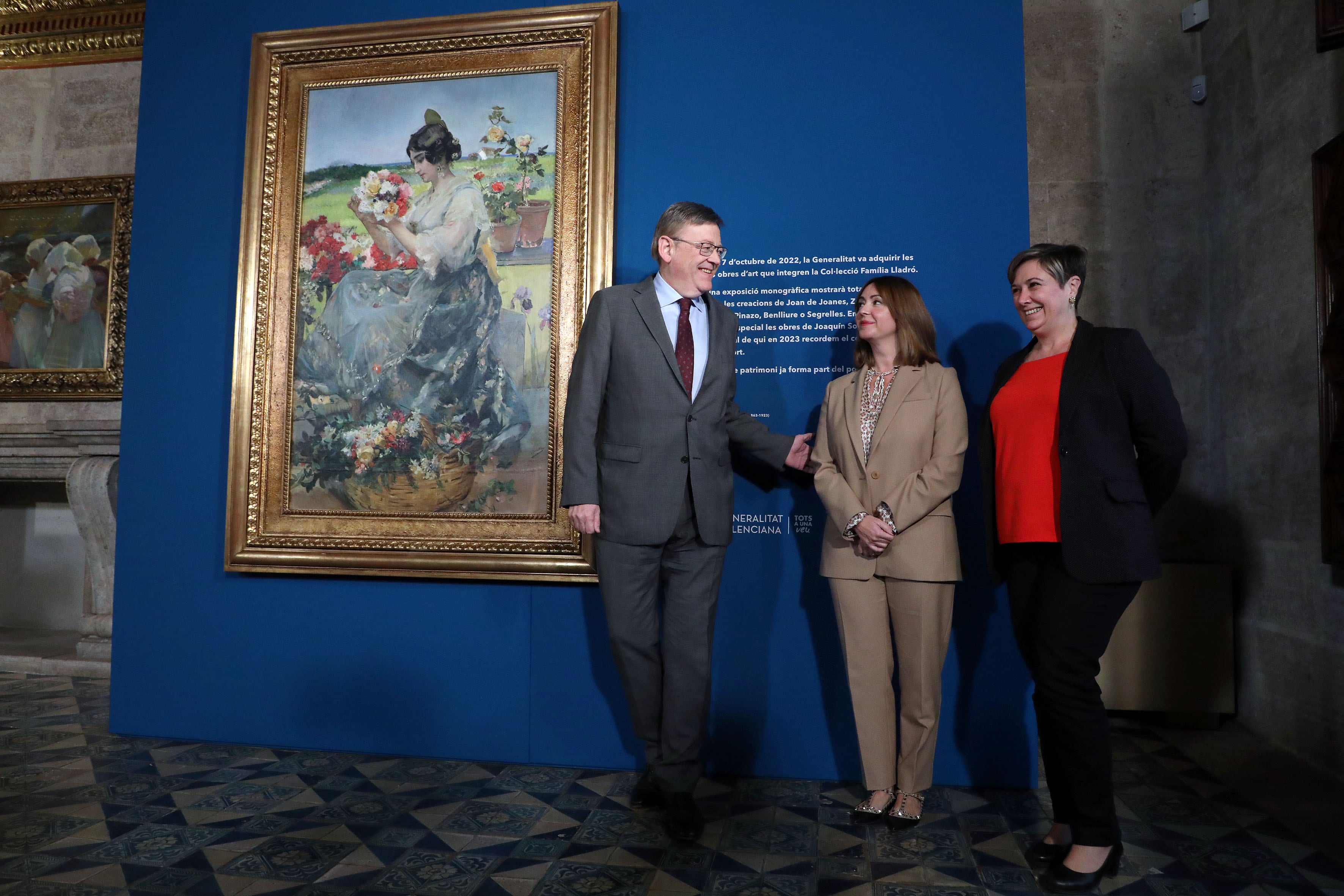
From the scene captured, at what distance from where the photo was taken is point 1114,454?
2348 millimetres

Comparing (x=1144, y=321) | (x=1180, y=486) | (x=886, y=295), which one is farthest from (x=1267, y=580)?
(x=886, y=295)

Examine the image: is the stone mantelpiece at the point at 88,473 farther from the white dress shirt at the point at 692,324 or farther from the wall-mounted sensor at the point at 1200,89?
the wall-mounted sensor at the point at 1200,89

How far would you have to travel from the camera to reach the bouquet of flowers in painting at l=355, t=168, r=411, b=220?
3.74 meters

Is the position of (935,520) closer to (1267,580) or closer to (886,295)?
(886,295)

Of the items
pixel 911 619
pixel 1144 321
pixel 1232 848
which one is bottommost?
pixel 1232 848

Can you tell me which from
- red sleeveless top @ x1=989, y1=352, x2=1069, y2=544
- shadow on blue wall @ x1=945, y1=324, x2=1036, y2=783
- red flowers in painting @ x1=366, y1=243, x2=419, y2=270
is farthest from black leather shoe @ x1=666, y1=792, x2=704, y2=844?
red flowers in painting @ x1=366, y1=243, x2=419, y2=270

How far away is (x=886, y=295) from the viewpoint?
9.64 feet

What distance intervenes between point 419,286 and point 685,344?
1397mm

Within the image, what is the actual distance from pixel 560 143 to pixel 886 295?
164 centimetres

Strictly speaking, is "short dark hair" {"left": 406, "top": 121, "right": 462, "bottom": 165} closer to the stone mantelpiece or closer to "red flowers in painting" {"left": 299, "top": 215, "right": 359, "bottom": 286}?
"red flowers in painting" {"left": 299, "top": 215, "right": 359, "bottom": 286}

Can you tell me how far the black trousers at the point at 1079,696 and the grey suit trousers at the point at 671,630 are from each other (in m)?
1.11

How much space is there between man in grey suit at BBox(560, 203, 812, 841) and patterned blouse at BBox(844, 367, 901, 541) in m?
0.46

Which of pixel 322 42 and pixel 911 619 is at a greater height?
pixel 322 42

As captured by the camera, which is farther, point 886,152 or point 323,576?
point 323,576
